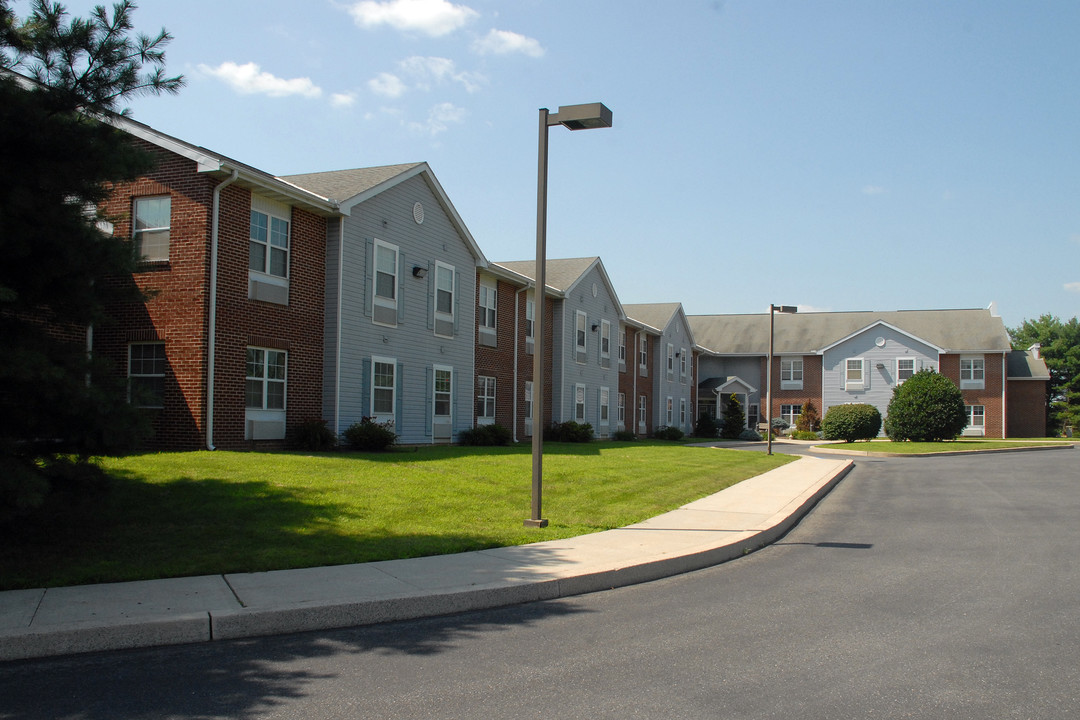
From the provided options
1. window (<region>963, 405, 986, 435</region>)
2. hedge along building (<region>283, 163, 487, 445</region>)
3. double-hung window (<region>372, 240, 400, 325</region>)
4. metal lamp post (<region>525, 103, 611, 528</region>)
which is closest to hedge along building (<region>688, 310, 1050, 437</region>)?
window (<region>963, 405, 986, 435</region>)

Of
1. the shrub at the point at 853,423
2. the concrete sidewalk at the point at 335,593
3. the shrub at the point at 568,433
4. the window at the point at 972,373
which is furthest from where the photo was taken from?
the window at the point at 972,373

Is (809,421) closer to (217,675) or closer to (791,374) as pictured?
(791,374)

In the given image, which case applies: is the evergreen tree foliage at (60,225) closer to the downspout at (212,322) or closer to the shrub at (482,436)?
the downspout at (212,322)

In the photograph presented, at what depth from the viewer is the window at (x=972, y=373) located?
5150 cm

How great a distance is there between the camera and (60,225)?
A: 7.71 metres

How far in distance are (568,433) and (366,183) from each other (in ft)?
47.8

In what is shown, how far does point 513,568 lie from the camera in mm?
8016

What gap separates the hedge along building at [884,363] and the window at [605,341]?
730 inches

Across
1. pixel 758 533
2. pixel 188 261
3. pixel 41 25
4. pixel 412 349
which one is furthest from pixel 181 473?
pixel 412 349

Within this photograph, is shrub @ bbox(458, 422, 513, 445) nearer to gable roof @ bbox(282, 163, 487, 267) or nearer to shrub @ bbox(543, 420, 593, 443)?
gable roof @ bbox(282, 163, 487, 267)

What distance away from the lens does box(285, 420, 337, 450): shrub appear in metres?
18.3

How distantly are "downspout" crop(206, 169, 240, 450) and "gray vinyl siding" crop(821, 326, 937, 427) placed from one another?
44.8 m

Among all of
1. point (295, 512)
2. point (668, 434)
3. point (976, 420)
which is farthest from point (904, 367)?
point (295, 512)

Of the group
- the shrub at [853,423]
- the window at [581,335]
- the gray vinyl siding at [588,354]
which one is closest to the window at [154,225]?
the gray vinyl siding at [588,354]
